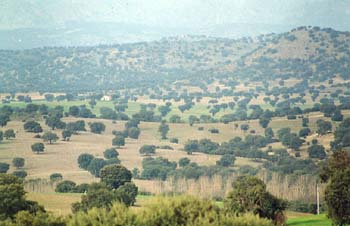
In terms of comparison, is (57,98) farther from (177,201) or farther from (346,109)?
(177,201)

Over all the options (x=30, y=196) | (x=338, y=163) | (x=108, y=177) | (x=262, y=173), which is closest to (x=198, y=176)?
(x=262, y=173)

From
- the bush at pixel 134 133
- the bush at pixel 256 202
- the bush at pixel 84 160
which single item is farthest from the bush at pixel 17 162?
the bush at pixel 256 202

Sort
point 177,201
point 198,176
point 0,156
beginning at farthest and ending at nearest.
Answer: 1. point 0,156
2. point 198,176
3. point 177,201

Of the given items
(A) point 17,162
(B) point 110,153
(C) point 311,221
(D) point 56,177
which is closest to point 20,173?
(D) point 56,177

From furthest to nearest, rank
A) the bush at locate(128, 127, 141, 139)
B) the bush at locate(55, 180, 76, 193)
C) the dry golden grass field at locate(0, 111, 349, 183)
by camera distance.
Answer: the bush at locate(128, 127, 141, 139) < the dry golden grass field at locate(0, 111, 349, 183) < the bush at locate(55, 180, 76, 193)

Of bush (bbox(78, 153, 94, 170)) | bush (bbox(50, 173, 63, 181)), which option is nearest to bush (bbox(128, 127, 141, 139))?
bush (bbox(78, 153, 94, 170))

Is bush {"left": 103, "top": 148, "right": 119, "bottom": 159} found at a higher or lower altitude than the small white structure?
lower

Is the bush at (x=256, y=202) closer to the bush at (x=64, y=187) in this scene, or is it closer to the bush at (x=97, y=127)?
the bush at (x=64, y=187)

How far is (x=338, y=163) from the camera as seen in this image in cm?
4459

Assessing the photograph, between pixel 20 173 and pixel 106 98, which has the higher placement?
pixel 106 98

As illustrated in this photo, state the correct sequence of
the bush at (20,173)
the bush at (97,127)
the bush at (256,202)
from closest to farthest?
the bush at (256,202)
the bush at (20,173)
the bush at (97,127)

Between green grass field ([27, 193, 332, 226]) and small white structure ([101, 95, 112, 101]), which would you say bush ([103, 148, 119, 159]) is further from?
small white structure ([101, 95, 112, 101])

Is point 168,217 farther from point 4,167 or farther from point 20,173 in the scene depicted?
point 4,167

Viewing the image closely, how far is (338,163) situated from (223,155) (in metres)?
58.6
